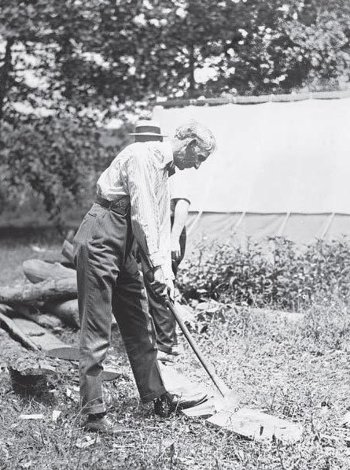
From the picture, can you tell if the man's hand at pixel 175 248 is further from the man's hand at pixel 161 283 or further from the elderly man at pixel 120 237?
the man's hand at pixel 161 283

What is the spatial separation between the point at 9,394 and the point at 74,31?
924cm

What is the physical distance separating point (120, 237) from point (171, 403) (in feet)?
3.63

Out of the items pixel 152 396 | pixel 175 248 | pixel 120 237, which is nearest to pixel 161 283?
pixel 120 237

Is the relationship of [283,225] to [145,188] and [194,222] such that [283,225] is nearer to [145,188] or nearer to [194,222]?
[194,222]

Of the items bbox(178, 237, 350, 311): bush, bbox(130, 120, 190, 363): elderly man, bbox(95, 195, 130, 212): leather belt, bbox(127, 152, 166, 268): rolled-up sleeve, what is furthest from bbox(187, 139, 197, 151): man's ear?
bbox(178, 237, 350, 311): bush

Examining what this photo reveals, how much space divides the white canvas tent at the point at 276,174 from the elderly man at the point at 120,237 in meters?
4.64

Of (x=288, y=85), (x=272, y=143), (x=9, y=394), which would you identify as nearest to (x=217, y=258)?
(x=272, y=143)

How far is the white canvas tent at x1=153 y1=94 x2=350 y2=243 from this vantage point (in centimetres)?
912

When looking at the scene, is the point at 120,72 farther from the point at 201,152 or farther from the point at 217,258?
the point at 201,152

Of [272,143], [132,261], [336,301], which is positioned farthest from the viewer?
[272,143]

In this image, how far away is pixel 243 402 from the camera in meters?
4.93

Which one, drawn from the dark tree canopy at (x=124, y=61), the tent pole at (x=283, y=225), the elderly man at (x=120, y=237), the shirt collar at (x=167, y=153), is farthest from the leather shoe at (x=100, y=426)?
the dark tree canopy at (x=124, y=61)

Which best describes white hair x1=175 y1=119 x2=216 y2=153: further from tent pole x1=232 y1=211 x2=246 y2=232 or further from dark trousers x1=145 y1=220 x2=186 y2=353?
tent pole x1=232 y1=211 x2=246 y2=232

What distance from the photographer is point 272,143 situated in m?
9.61
